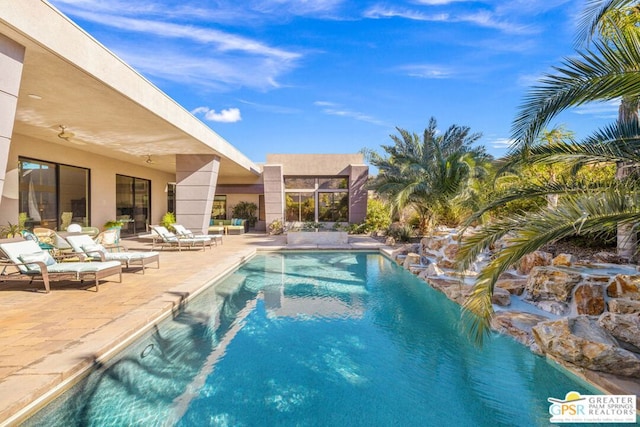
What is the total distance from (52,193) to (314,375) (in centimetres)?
1408

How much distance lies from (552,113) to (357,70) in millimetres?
14333

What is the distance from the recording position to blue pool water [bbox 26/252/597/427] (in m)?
3.18

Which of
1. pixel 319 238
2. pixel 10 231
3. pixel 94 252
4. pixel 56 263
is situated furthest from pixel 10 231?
pixel 319 238

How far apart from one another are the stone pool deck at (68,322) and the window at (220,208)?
53.8ft

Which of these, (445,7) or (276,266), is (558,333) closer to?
(276,266)

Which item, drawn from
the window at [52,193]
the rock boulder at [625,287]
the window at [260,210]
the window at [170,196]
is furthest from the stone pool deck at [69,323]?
the window at [260,210]

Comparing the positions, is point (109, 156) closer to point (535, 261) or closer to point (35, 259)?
point (35, 259)

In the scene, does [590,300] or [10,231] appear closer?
[590,300]

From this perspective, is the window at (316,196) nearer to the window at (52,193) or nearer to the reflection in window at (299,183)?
the reflection in window at (299,183)

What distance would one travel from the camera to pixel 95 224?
15.3 metres

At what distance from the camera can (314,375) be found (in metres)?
3.95

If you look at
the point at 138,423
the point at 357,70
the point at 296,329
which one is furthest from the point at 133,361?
the point at 357,70

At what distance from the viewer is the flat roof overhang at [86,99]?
15.6 feet

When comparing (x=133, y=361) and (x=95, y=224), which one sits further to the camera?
(x=95, y=224)
